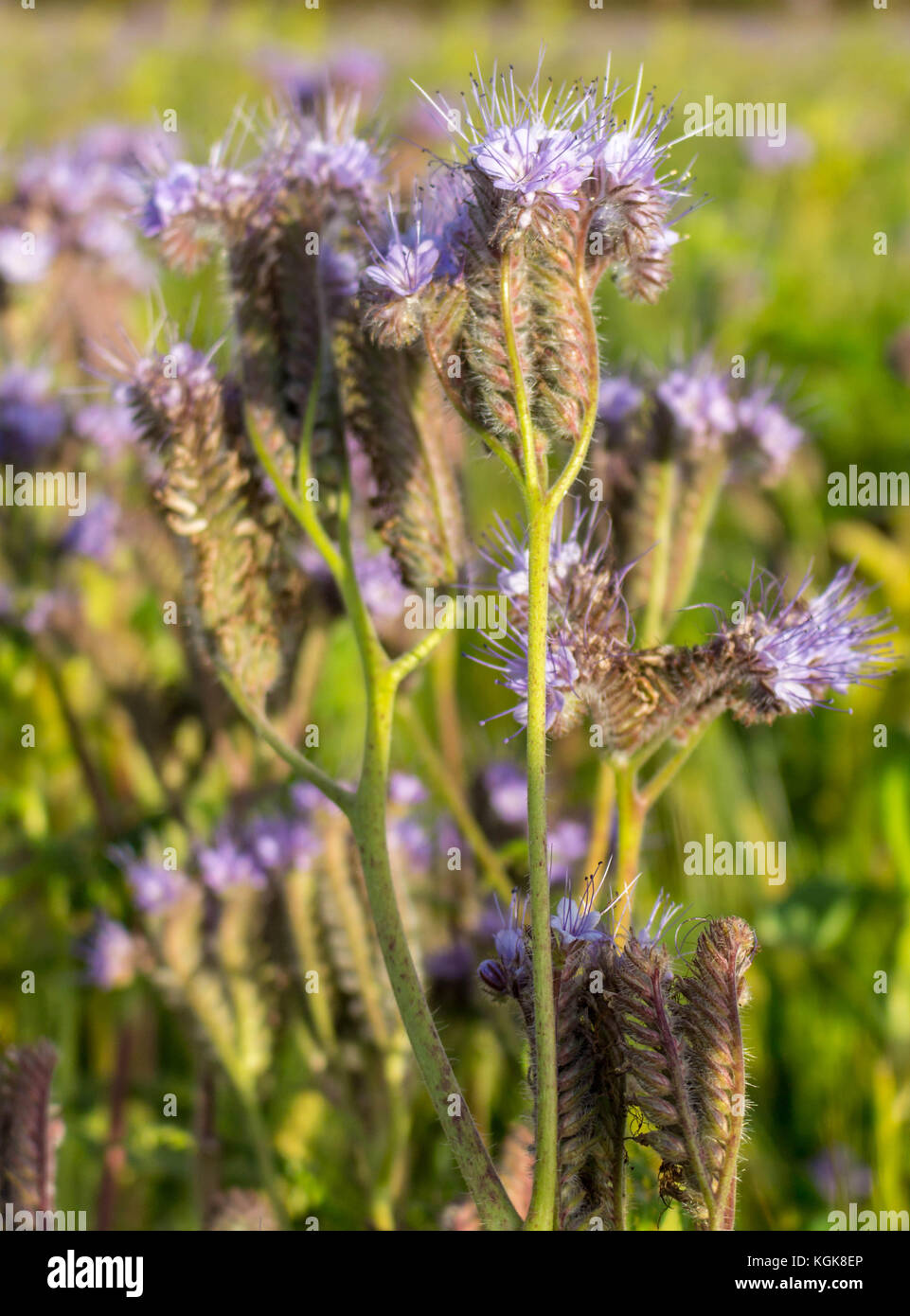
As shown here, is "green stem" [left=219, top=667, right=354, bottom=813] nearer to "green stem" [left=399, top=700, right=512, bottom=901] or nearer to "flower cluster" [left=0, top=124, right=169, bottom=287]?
"green stem" [left=399, top=700, right=512, bottom=901]

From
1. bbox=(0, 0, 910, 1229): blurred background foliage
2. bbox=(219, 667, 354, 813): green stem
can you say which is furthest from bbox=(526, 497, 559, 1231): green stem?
bbox=(0, 0, 910, 1229): blurred background foliage

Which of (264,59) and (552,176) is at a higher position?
(264,59)

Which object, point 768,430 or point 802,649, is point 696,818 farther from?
point 802,649
